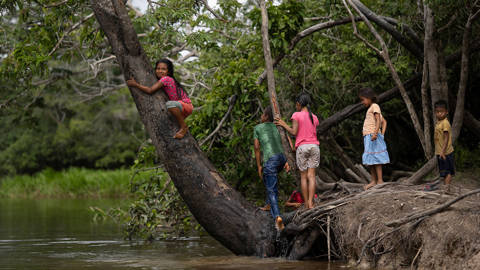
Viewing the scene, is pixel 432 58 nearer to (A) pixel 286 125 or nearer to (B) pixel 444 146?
(B) pixel 444 146

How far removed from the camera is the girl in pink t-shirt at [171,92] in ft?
24.9

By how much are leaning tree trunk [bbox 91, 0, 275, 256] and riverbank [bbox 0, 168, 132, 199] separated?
14366 mm

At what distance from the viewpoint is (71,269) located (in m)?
7.64

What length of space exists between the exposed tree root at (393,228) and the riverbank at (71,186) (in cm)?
1480

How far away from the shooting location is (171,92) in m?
7.77

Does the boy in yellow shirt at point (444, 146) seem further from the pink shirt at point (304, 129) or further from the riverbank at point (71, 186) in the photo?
the riverbank at point (71, 186)

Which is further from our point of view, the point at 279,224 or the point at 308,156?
the point at 308,156

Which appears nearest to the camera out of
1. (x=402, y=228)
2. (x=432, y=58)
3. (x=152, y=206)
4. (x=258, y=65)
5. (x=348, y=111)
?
(x=402, y=228)

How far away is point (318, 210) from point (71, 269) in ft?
10.5

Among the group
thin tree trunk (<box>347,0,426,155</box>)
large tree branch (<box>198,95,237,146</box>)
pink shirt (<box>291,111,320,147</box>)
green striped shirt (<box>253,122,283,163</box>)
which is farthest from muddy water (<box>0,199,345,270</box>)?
thin tree trunk (<box>347,0,426,155</box>)

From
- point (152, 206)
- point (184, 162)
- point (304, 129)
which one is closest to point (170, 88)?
point (184, 162)

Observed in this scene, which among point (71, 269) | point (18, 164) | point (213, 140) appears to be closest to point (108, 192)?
point (18, 164)

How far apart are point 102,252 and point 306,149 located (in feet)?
12.3

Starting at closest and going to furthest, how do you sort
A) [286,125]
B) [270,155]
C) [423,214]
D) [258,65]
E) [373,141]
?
[423,214]
[286,125]
[270,155]
[373,141]
[258,65]
